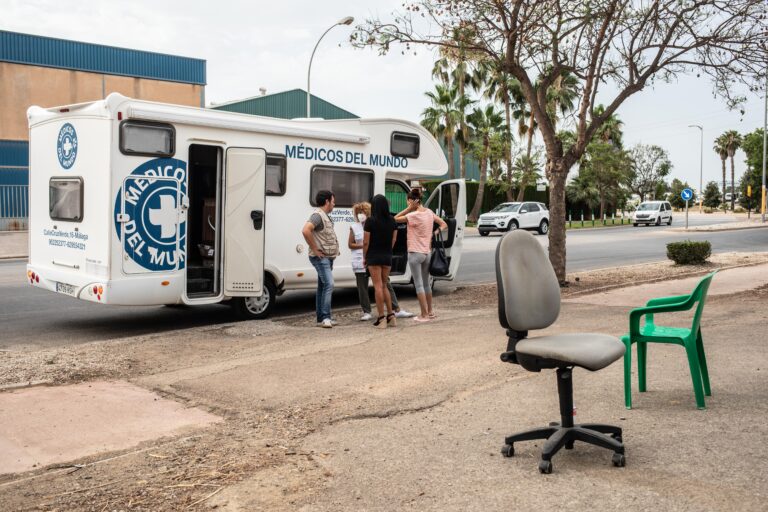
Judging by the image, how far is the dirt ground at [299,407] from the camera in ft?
13.5

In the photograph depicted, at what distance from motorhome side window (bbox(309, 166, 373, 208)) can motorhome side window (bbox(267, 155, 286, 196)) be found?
1.65 feet

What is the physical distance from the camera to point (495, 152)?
45062 mm

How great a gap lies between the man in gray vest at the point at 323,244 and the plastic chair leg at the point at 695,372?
17.2 feet

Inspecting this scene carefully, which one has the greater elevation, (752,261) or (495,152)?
(495,152)

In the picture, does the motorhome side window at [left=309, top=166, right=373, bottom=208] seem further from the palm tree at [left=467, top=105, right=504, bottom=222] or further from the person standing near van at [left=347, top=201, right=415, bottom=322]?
the palm tree at [left=467, top=105, right=504, bottom=222]

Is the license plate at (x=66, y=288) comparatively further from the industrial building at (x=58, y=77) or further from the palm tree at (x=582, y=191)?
the palm tree at (x=582, y=191)

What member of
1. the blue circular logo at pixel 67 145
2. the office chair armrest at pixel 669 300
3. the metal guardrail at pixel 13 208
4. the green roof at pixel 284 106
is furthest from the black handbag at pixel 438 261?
the green roof at pixel 284 106

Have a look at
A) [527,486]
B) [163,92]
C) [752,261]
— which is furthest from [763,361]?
[163,92]

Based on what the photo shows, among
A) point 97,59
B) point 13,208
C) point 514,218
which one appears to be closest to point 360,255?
point 13,208

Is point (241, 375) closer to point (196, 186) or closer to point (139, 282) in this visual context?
point (139, 282)

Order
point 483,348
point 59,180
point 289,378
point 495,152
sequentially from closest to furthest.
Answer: point 289,378, point 483,348, point 59,180, point 495,152

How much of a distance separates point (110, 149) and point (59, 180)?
1320mm

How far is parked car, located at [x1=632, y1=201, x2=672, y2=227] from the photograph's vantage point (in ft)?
157

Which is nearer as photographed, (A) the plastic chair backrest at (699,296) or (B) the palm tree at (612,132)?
(A) the plastic chair backrest at (699,296)
